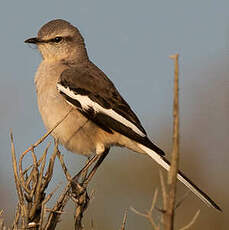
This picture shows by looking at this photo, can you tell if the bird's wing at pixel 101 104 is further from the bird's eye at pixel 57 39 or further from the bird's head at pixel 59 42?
the bird's eye at pixel 57 39

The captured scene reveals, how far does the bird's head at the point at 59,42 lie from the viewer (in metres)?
6.04

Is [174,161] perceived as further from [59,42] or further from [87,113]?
[59,42]

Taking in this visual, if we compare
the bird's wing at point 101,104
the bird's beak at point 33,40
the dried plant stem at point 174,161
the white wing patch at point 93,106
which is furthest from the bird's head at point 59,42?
the dried plant stem at point 174,161

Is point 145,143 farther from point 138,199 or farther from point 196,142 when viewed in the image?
point 196,142

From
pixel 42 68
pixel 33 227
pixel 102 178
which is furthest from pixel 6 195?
pixel 33 227

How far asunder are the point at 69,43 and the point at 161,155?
1.95 m

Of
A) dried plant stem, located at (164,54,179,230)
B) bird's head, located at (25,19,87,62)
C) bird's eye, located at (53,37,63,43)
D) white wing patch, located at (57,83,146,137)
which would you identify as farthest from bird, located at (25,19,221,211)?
dried plant stem, located at (164,54,179,230)

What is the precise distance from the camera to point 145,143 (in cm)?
506

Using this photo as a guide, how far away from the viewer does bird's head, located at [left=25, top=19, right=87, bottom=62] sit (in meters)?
6.04

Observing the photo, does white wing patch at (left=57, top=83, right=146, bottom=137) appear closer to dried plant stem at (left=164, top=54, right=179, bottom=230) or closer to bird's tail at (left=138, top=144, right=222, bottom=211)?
bird's tail at (left=138, top=144, right=222, bottom=211)

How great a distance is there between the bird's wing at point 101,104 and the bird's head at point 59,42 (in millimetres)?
604

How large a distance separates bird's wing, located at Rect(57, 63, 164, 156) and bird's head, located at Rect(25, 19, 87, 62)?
0.60 metres

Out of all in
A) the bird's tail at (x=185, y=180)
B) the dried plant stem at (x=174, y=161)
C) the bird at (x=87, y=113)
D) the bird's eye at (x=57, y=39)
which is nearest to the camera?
the dried plant stem at (x=174, y=161)

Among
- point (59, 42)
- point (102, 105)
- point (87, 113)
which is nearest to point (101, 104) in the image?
point (102, 105)
